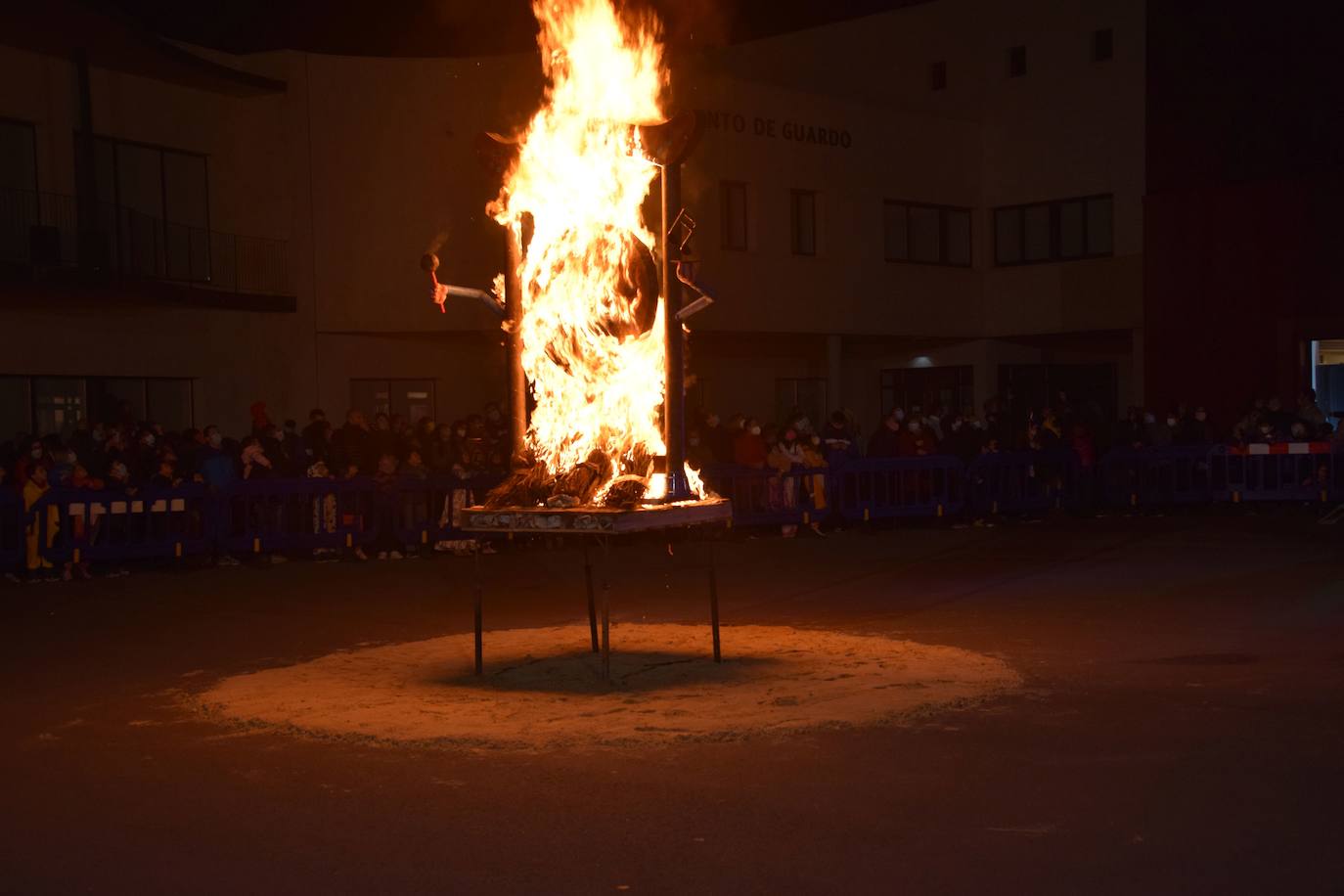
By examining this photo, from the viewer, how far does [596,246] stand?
1126 centimetres

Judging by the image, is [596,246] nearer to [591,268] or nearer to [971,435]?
[591,268]

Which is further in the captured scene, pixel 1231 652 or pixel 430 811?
pixel 1231 652

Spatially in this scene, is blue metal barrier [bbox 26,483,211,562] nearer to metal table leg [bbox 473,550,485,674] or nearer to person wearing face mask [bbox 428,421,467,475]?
person wearing face mask [bbox 428,421,467,475]

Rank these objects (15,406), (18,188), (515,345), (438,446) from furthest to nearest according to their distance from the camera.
→ (15,406)
(18,188)
(438,446)
(515,345)

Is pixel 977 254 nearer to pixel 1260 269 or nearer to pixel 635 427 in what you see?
pixel 1260 269

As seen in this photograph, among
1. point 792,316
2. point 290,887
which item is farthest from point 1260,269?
point 290,887

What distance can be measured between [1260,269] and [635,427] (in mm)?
26252

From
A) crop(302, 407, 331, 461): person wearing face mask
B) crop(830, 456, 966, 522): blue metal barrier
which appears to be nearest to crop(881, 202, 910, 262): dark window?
crop(830, 456, 966, 522): blue metal barrier

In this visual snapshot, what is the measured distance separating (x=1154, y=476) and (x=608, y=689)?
1707cm

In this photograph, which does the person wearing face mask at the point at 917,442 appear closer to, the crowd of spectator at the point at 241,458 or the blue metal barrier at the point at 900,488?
the blue metal barrier at the point at 900,488

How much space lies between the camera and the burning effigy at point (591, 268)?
11.1 metres

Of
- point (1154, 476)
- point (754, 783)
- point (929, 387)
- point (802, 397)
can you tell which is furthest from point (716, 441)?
point (929, 387)

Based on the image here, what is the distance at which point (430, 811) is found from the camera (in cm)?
720

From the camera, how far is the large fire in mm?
11109
